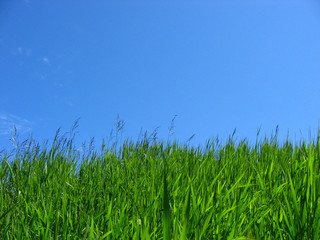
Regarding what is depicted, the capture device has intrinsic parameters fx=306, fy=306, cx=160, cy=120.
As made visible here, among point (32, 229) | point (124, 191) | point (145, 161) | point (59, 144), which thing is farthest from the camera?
point (145, 161)

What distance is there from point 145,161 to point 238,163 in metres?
1.33

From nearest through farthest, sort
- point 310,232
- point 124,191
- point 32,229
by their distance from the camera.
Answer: point 310,232, point 32,229, point 124,191

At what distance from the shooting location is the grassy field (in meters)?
1.70

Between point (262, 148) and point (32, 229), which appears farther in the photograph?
point (262, 148)

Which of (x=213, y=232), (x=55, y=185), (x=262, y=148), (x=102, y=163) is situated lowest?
(x=213, y=232)

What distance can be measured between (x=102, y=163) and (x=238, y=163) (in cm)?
168

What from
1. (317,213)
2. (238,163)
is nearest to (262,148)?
(238,163)

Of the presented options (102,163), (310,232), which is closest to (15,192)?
(102,163)

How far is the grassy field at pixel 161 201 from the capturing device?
5.57 ft

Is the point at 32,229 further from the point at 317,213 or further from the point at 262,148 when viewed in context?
the point at 262,148

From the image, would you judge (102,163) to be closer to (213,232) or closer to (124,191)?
(124,191)

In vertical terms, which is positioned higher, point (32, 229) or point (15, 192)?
point (15, 192)

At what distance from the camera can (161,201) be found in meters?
2.19

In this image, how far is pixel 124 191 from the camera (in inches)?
106
